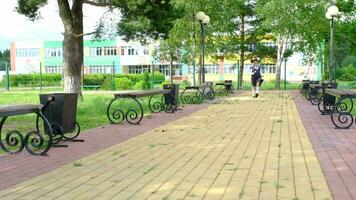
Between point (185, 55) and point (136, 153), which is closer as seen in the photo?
point (136, 153)

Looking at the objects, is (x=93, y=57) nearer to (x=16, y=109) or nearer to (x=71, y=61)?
(x=71, y=61)

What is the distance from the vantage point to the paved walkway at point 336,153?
529 cm

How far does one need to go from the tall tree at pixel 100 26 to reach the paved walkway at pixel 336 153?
7287 mm

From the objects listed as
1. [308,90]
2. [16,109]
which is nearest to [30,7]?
[308,90]

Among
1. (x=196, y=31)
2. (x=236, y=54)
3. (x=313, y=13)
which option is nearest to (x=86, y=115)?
(x=196, y=31)

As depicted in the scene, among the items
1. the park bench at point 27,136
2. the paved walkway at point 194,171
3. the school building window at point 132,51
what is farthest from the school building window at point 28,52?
the park bench at point 27,136

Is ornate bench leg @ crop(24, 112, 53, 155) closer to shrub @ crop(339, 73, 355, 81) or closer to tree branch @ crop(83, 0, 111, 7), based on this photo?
tree branch @ crop(83, 0, 111, 7)

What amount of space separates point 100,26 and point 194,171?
1350cm

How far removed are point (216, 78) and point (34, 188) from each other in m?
68.2

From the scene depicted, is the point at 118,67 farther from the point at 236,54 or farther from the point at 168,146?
the point at 168,146

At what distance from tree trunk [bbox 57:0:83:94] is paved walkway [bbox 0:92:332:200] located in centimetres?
986

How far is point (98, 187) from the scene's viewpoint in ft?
17.6

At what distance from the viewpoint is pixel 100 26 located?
741 inches

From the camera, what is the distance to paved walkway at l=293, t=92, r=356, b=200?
529 centimetres
